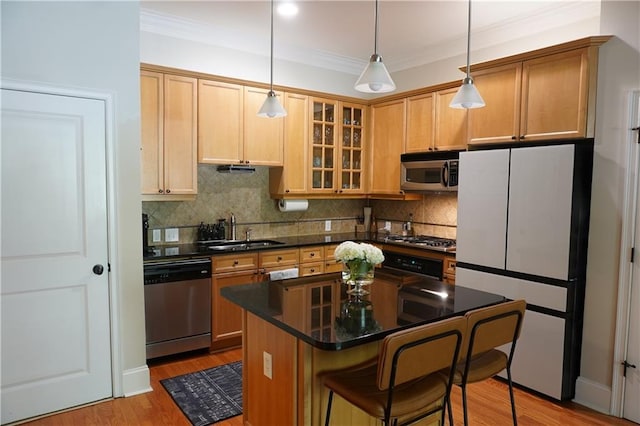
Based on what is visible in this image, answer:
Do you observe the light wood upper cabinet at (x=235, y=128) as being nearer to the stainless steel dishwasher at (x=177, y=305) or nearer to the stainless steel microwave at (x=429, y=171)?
the stainless steel dishwasher at (x=177, y=305)

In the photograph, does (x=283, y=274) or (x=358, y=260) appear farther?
(x=283, y=274)

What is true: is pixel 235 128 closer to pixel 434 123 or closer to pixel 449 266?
pixel 434 123

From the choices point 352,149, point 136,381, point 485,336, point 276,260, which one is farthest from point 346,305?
Result: point 352,149

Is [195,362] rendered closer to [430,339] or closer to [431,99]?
[430,339]

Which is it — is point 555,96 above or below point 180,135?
above

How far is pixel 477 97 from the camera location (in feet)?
8.04

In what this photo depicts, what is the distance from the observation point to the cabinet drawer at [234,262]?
3775 mm

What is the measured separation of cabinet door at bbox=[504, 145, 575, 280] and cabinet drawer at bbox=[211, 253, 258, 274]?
2.17 m

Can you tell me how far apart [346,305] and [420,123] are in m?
2.84

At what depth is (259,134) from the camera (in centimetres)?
430

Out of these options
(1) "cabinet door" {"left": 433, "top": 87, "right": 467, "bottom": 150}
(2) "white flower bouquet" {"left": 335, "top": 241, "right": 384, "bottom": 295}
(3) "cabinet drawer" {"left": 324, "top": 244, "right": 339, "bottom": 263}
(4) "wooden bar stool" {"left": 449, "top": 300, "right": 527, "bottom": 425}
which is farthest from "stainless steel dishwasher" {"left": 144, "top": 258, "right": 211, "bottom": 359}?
(1) "cabinet door" {"left": 433, "top": 87, "right": 467, "bottom": 150}

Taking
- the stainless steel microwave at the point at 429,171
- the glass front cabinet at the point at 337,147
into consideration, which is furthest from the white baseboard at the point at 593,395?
the glass front cabinet at the point at 337,147

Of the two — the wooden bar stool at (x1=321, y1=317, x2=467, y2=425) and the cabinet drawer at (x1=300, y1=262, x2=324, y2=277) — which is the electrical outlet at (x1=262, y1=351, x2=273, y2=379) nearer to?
the wooden bar stool at (x1=321, y1=317, x2=467, y2=425)

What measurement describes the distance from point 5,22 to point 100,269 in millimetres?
1585
